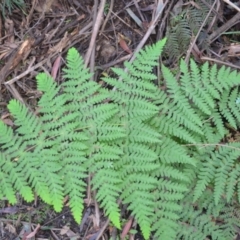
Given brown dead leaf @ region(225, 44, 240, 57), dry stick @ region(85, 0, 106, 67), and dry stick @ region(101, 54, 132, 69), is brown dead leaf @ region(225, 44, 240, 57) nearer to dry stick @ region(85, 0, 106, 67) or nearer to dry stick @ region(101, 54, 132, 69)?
dry stick @ region(101, 54, 132, 69)

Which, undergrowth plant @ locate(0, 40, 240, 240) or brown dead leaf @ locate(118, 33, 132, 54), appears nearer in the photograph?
undergrowth plant @ locate(0, 40, 240, 240)

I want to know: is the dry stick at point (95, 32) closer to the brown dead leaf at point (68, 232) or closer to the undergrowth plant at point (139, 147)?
the undergrowth plant at point (139, 147)

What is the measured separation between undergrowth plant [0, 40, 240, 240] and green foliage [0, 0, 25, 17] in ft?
2.45

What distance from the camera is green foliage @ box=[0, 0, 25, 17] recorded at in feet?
11.6

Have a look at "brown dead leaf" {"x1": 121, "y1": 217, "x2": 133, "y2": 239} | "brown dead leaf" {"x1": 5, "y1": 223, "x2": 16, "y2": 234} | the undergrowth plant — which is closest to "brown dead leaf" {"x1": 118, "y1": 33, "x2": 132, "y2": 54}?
the undergrowth plant

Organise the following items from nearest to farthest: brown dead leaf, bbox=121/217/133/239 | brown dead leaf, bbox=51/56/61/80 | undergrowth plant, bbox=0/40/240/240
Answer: undergrowth plant, bbox=0/40/240/240 < brown dead leaf, bbox=121/217/133/239 < brown dead leaf, bbox=51/56/61/80

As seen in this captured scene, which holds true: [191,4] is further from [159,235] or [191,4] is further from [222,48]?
[159,235]

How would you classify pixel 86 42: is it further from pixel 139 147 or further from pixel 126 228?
pixel 126 228

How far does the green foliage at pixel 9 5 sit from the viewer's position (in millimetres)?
3529

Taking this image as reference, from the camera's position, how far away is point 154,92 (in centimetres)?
343

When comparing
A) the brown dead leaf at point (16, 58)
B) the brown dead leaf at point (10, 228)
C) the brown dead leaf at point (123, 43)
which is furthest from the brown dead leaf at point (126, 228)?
the brown dead leaf at point (16, 58)

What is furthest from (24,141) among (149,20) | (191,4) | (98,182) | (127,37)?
(191,4)

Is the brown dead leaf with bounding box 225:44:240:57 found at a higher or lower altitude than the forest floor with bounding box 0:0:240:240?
lower

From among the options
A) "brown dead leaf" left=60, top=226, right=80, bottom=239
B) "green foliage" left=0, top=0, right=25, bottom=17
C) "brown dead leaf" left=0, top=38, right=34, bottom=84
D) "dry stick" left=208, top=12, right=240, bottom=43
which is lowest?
"brown dead leaf" left=60, top=226, right=80, bottom=239
